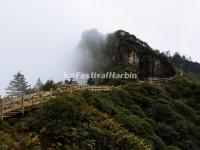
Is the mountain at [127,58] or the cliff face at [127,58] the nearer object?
the mountain at [127,58]

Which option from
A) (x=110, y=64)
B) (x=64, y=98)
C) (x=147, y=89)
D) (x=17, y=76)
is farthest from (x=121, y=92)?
(x=17, y=76)

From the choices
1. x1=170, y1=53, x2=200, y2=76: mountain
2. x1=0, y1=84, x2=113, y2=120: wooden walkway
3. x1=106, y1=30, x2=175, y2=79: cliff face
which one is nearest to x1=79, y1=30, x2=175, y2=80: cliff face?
x1=106, y1=30, x2=175, y2=79: cliff face

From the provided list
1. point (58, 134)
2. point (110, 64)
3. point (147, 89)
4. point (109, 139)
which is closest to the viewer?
point (58, 134)

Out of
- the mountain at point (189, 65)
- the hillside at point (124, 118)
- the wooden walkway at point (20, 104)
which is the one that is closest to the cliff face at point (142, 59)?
the hillside at point (124, 118)

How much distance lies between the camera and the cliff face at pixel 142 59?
333ft

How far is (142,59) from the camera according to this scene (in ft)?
335

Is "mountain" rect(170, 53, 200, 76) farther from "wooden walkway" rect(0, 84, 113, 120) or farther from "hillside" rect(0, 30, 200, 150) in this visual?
"wooden walkway" rect(0, 84, 113, 120)

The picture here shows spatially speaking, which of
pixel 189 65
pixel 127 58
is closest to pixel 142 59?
pixel 127 58

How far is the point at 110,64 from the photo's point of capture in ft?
358

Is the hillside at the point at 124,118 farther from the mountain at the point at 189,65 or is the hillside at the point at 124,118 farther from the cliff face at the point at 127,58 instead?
the mountain at the point at 189,65

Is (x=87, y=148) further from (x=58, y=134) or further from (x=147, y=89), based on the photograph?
(x=147, y=89)

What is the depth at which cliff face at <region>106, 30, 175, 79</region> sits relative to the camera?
10144cm

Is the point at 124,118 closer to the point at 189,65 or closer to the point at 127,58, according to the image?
the point at 127,58

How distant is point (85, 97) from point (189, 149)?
11890 mm
